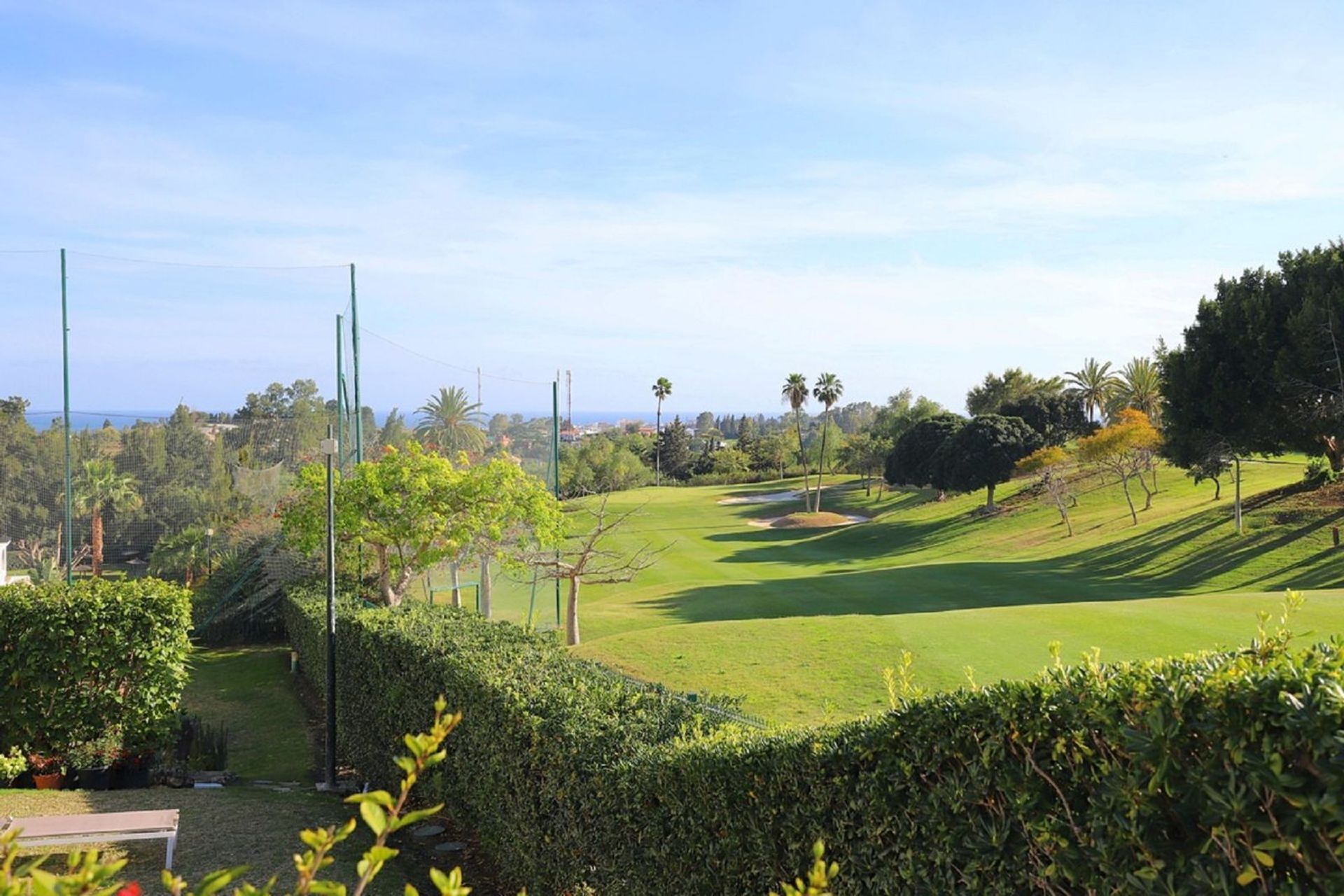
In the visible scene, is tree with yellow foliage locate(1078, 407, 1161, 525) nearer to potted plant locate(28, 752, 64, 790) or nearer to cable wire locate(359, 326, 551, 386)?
cable wire locate(359, 326, 551, 386)

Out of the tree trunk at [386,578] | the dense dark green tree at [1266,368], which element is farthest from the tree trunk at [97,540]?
the dense dark green tree at [1266,368]

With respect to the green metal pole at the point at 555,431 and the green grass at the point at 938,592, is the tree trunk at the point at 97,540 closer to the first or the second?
the green grass at the point at 938,592

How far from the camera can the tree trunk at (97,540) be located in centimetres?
1884

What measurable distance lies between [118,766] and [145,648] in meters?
1.29

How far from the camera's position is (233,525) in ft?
69.6

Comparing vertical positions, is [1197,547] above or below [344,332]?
below

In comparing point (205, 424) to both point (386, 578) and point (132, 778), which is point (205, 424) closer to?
point (386, 578)

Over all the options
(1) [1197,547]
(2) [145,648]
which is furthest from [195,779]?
(1) [1197,547]

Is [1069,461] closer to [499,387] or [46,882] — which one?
[499,387]

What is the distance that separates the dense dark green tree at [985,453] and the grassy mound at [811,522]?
665 cm

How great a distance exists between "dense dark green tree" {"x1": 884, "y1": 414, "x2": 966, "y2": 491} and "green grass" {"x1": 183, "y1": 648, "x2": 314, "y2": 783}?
34.2 m

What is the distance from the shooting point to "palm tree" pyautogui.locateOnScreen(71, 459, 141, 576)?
18.6m

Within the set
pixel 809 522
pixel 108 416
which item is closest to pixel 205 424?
pixel 108 416

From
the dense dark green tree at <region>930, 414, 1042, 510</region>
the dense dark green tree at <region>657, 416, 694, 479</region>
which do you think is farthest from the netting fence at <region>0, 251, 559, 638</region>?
the dense dark green tree at <region>657, 416, 694, 479</region>
